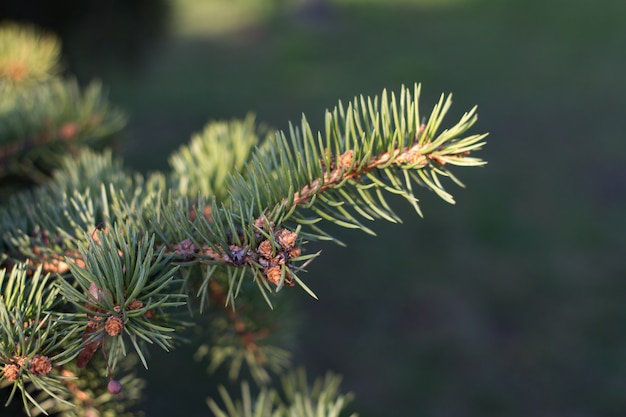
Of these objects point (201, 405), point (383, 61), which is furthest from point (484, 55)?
point (201, 405)

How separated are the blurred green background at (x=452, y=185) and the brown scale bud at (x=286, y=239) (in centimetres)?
29

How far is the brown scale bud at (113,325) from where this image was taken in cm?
37

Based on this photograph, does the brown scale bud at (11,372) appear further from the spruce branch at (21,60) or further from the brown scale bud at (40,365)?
the spruce branch at (21,60)

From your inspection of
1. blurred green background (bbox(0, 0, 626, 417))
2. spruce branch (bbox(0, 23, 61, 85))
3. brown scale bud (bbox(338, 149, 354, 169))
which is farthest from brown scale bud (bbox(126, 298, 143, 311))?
spruce branch (bbox(0, 23, 61, 85))

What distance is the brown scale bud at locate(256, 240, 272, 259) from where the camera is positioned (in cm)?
38

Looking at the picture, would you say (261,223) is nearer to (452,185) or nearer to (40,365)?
(40,365)

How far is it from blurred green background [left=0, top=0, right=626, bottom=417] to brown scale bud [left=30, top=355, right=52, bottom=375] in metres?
0.33

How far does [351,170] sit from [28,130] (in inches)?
17.3

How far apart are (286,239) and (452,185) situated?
2.12 metres

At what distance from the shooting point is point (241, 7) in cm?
496

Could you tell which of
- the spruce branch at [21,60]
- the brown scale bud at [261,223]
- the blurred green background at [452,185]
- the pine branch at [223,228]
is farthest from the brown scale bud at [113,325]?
the spruce branch at [21,60]

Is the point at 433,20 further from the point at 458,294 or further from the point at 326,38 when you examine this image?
the point at 458,294

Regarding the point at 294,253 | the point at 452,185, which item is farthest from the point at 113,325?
the point at 452,185

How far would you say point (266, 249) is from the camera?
381 millimetres
